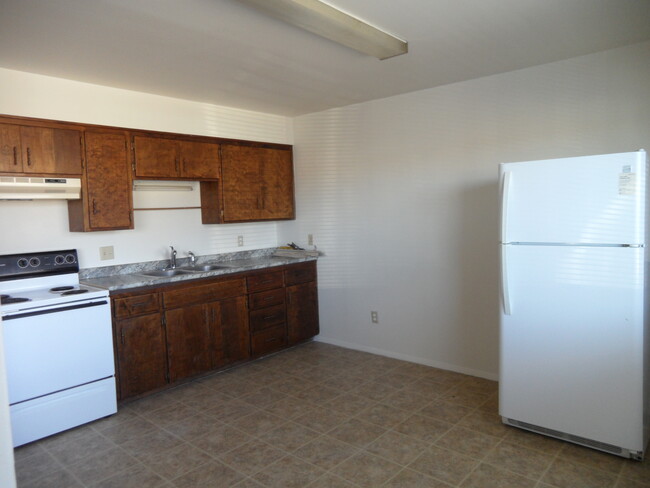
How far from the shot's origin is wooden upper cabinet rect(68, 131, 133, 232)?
3.41 meters

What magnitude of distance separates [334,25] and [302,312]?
2.97 m

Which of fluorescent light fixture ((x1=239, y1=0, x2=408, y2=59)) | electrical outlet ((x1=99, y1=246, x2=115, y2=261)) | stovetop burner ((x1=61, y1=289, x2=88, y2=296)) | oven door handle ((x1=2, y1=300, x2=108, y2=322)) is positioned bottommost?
oven door handle ((x1=2, y1=300, x2=108, y2=322))

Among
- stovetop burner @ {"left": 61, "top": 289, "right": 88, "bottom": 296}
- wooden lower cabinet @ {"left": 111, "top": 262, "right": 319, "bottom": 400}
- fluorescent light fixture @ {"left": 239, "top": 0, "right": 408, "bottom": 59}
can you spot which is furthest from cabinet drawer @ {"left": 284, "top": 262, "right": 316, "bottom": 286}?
fluorescent light fixture @ {"left": 239, "top": 0, "right": 408, "bottom": 59}

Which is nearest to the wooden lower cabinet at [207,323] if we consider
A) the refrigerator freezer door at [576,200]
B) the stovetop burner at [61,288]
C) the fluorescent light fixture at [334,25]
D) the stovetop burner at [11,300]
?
the stovetop burner at [61,288]

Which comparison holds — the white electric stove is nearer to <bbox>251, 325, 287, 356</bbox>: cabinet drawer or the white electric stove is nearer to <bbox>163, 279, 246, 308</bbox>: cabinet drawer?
<bbox>163, 279, 246, 308</bbox>: cabinet drawer

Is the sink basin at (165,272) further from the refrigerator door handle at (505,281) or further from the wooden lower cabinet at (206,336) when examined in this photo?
the refrigerator door handle at (505,281)

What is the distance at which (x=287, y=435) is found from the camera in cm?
294

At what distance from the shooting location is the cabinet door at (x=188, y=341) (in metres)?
3.64

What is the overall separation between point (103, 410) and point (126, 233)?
1.43 m

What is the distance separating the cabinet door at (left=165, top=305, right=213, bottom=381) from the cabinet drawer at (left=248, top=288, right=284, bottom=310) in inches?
18.8

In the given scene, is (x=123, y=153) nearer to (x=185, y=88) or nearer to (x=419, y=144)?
(x=185, y=88)

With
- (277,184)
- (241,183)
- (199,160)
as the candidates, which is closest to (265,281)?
(241,183)

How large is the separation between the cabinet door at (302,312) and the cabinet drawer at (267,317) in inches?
3.8

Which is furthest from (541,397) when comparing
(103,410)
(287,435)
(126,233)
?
(126,233)
